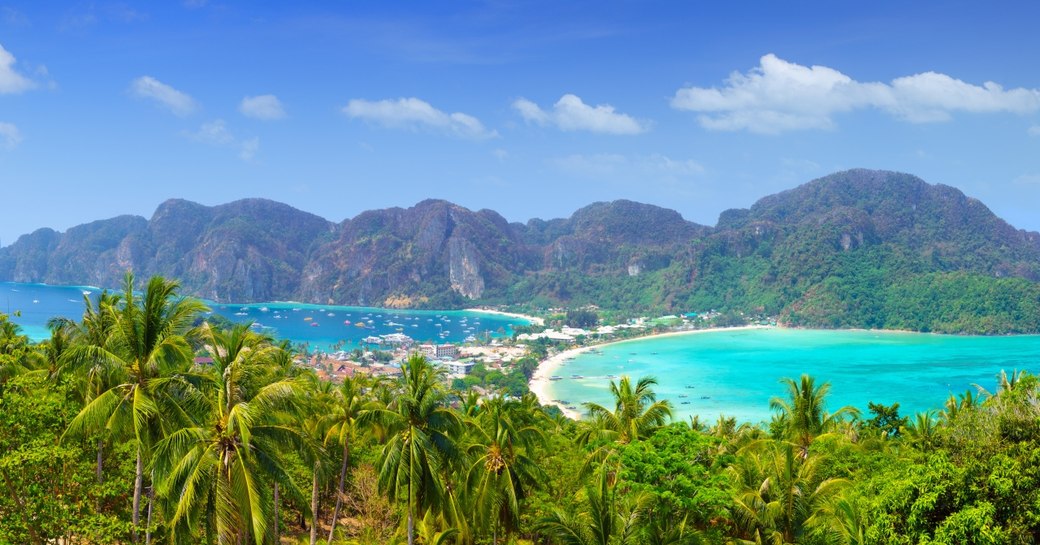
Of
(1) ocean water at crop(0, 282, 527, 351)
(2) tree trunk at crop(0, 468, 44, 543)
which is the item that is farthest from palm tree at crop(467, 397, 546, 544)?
(1) ocean water at crop(0, 282, 527, 351)

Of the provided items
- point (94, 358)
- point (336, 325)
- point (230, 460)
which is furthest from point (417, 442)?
point (336, 325)

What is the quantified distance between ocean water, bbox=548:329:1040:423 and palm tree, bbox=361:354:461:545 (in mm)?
60907

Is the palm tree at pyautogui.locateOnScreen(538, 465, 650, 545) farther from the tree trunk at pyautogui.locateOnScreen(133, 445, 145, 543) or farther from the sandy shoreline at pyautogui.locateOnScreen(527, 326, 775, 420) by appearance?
the sandy shoreline at pyautogui.locateOnScreen(527, 326, 775, 420)

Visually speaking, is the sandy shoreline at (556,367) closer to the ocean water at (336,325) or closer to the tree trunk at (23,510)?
the ocean water at (336,325)

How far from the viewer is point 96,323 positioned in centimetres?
1336

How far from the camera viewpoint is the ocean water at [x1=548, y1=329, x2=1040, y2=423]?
80812mm

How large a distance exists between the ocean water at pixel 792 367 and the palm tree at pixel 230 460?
65.3 m

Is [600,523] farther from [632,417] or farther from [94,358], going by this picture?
[94,358]

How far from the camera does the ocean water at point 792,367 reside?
80812 mm

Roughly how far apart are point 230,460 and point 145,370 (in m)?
3.04

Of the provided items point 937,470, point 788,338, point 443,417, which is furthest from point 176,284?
point 788,338

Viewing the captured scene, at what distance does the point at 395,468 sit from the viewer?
43.4ft

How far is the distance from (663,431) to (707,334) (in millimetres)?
152099

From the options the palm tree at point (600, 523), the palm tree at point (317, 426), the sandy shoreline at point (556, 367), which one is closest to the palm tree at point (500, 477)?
the palm tree at point (600, 523)
